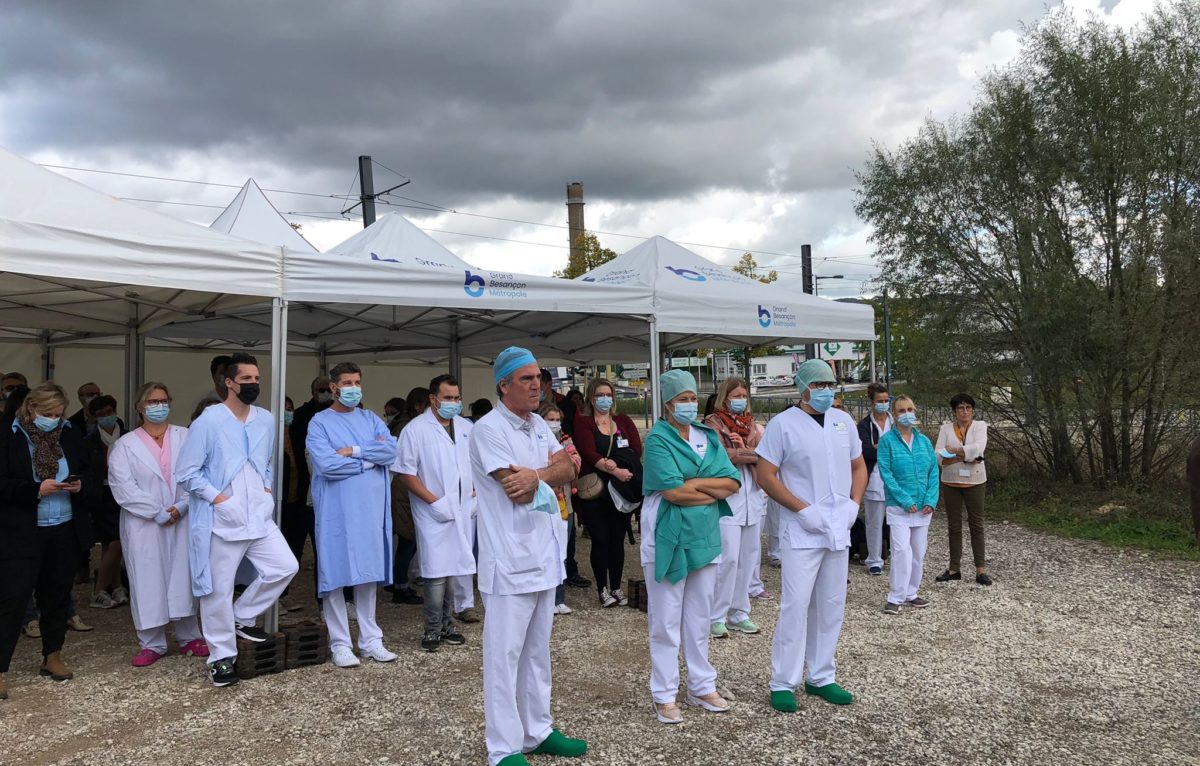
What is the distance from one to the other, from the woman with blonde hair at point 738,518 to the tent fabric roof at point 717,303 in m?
1.41

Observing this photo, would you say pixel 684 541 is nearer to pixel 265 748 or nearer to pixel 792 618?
pixel 792 618

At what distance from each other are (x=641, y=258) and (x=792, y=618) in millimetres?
4780

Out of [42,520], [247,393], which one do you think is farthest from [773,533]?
[42,520]

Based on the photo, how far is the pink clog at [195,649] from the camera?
5.07 m

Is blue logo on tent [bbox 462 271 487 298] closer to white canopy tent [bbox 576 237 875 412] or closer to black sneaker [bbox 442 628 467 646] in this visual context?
white canopy tent [bbox 576 237 875 412]

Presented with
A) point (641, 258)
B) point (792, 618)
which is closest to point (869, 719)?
point (792, 618)

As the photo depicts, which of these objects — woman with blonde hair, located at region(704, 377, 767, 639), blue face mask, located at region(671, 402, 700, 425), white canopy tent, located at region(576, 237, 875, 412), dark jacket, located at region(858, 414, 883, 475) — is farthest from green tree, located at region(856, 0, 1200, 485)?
blue face mask, located at region(671, 402, 700, 425)

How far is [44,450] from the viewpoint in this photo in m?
4.45

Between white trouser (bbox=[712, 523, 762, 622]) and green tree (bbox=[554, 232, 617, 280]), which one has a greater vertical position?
green tree (bbox=[554, 232, 617, 280])

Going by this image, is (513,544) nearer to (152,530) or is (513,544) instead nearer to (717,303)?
(152,530)

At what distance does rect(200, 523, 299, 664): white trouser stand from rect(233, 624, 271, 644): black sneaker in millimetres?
65

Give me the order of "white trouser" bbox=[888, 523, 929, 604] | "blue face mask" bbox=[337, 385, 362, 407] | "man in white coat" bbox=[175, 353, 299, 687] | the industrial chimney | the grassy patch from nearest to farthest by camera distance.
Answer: "man in white coat" bbox=[175, 353, 299, 687]
"blue face mask" bbox=[337, 385, 362, 407]
"white trouser" bbox=[888, 523, 929, 604]
the grassy patch
the industrial chimney

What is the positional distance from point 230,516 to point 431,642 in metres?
1.55

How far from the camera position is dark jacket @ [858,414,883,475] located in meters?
7.10
